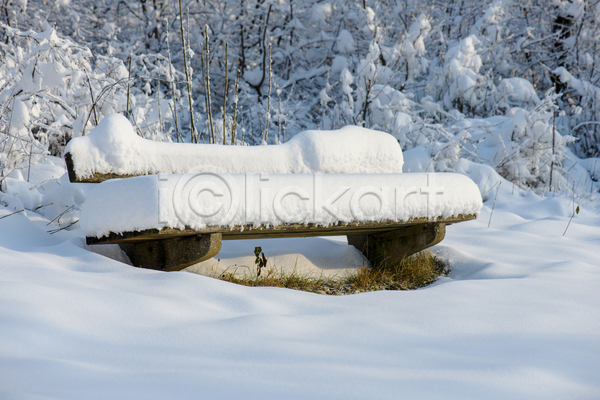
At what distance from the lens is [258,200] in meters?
1.74

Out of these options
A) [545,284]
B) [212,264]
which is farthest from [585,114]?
[212,264]

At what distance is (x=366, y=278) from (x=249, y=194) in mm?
1011

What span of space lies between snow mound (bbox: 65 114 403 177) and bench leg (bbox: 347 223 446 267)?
395 mm

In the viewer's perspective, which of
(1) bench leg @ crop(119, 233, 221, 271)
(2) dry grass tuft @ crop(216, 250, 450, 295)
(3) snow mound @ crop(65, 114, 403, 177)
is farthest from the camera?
(2) dry grass tuft @ crop(216, 250, 450, 295)

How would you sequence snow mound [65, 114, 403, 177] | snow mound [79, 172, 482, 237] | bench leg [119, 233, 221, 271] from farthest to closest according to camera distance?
1. snow mound [65, 114, 403, 177]
2. bench leg [119, 233, 221, 271]
3. snow mound [79, 172, 482, 237]

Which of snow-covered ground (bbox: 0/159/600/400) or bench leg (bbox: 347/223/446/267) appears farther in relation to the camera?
bench leg (bbox: 347/223/446/267)

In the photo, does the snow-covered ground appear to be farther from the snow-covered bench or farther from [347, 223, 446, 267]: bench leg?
[347, 223, 446, 267]: bench leg

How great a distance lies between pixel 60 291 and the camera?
4.74ft

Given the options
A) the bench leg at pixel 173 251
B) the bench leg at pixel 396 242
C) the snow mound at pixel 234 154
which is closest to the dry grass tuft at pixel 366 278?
the bench leg at pixel 396 242

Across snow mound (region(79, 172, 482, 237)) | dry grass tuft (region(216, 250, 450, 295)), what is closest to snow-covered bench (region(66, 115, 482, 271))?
snow mound (region(79, 172, 482, 237))

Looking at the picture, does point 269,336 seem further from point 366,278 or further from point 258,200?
point 366,278

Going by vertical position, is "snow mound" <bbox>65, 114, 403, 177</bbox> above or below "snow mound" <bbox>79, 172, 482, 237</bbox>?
above

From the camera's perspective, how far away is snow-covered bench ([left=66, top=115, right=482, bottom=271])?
5.41 ft

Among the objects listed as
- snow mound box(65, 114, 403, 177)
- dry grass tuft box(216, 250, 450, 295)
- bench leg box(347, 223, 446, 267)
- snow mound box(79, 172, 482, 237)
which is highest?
snow mound box(65, 114, 403, 177)
